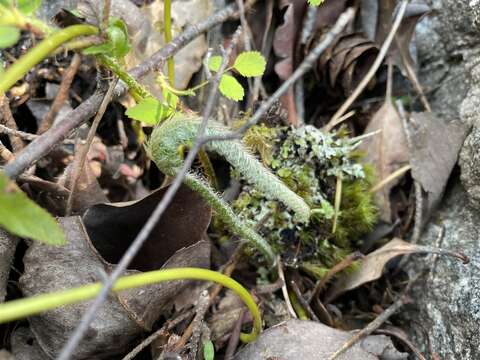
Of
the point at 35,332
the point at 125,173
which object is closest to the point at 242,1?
the point at 125,173

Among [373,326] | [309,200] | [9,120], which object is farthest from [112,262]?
[373,326]

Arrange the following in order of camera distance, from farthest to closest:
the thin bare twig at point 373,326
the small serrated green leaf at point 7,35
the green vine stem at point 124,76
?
the thin bare twig at point 373,326 → the green vine stem at point 124,76 → the small serrated green leaf at point 7,35

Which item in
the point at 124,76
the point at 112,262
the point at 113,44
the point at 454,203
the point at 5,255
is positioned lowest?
the point at 454,203

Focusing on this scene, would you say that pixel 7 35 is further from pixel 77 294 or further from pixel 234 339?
pixel 234 339

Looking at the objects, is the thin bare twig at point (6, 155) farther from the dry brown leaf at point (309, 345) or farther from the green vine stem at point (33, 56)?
the dry brown leaf at point (309, 345)

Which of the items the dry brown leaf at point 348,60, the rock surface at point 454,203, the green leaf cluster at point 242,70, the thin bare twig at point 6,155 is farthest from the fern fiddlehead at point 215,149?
the dry brown leaf at point 348,60

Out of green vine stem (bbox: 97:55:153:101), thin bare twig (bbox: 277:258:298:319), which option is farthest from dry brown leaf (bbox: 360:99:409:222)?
green vine stem (bbox: 97:55:153:101)
